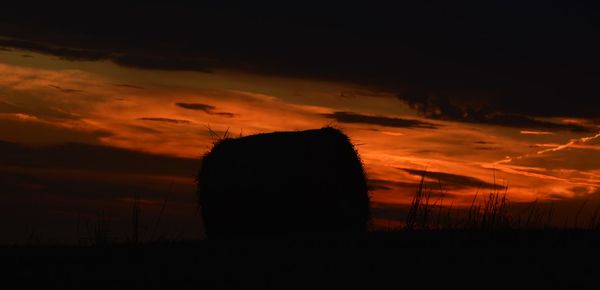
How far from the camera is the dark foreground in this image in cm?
659

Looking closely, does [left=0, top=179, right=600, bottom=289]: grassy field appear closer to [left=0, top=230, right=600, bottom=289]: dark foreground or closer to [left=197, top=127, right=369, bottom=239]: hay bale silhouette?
[left=0, top=230, right=600, bottom=289]: dark foreground

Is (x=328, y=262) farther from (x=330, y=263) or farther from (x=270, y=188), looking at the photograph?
(x=270, y=188)

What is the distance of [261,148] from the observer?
1166 centimetres

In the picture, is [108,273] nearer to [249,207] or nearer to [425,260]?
[425,260]

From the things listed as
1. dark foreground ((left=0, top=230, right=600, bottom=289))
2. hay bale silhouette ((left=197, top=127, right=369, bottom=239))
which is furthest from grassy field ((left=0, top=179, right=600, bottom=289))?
hay bale silhouette ((left=197, top=127, right=369, bottom=239))

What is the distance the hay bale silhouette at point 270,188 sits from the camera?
11609 mm

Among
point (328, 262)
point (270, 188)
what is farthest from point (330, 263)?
point (270, 188)

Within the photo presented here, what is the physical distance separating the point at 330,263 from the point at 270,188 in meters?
4.44

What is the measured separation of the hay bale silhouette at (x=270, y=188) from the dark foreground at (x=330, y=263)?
125 inches

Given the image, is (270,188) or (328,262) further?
(270,188)

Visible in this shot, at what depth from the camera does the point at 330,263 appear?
284 inches

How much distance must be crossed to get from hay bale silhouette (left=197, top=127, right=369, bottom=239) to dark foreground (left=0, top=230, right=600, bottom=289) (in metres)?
3.17

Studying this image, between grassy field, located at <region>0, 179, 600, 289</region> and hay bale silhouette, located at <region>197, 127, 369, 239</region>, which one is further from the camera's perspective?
hay bale silhouette, located at <region>197, 127, 369, 239</region>

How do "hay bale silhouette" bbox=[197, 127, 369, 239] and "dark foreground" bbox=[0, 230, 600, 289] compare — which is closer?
"dark foreground" bbox=[0, 230, 600, 289]
